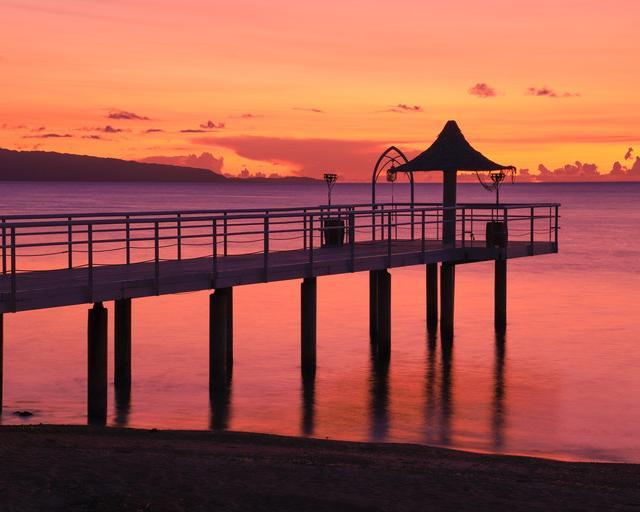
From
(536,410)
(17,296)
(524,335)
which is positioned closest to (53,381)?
(17,296)

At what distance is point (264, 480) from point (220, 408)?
8640 millimetres

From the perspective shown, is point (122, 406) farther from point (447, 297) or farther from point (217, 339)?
point (447, 297)

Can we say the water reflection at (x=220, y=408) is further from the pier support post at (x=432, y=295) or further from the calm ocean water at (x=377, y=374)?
the pier support post at (x=432, y=295)

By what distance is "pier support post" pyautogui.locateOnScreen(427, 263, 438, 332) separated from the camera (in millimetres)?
30344

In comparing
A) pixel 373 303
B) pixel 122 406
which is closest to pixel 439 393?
pixel 373 303

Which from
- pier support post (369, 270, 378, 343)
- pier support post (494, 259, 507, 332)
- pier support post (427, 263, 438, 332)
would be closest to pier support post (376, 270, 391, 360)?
pier support post (369, 270, 378, 343)

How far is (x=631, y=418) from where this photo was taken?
802 inches

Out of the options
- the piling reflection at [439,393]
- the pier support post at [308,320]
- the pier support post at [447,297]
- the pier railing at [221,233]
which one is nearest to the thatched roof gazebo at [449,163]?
the pier railing at [221,233]

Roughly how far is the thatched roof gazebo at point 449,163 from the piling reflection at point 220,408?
8.90 m

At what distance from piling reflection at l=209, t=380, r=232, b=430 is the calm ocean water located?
0.12 feet

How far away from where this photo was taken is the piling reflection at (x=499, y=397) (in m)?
18.6

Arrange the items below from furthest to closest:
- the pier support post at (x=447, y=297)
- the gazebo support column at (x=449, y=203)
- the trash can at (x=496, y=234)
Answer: the pier support post at (x=447, y=297) < the gazebo support column at (x=449, y=203) < the trash can at (x=496, y=234)

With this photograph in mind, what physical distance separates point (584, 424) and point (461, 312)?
1600 centimetres

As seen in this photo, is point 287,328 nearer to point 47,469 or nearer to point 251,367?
point 251,367
